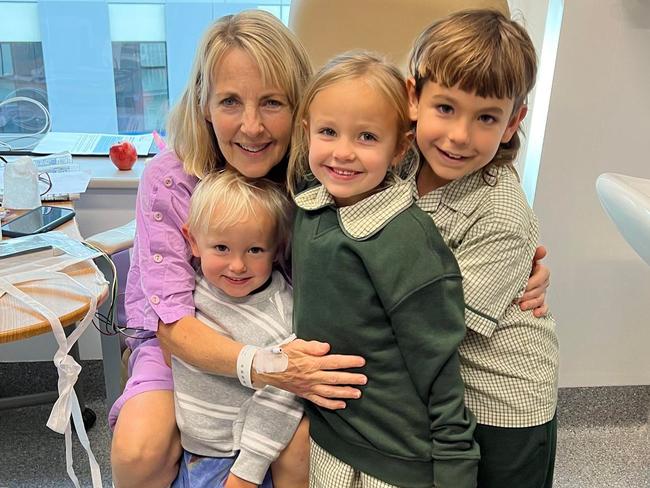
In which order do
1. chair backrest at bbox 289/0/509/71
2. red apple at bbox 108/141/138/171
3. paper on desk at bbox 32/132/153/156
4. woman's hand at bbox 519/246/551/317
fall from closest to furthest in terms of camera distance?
1. woman's hand at bbox 519/246/551/317
2. chair backrest at bbox 289/0/509/71
3. red apple at bbox 108/141/138/171
4. paper on desk at bbox 32/132/153/156

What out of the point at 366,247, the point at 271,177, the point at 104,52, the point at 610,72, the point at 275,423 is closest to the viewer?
the point at 366,247

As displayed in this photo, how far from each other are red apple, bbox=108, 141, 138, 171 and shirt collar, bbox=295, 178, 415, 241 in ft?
4.35

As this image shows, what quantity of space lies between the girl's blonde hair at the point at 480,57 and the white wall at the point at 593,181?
0.92 metres

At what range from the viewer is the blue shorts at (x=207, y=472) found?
1.20 metres

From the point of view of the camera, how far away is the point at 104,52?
2297 millimetres

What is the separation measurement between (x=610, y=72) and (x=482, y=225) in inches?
43.0

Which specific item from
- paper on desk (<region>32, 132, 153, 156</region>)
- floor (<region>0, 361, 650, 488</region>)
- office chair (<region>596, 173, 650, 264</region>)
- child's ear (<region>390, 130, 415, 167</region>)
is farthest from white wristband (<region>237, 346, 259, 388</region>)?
paper on desk (<region>32, 132, 153, 156</region>)

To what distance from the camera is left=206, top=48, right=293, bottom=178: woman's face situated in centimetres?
118

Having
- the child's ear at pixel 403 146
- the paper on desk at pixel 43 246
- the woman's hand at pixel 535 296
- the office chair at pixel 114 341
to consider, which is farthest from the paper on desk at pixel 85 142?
the woman's hand at pixel 535 296

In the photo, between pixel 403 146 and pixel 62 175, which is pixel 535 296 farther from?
pixel 62 175

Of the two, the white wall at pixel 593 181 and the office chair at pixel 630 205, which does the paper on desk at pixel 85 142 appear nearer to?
the white wall at pixel 593 181

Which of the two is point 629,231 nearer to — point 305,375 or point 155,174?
point 305,375

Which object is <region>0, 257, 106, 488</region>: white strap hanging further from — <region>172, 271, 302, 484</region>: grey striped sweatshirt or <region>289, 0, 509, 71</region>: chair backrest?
<region>289, 0, 509, 71</region>: chair backrest

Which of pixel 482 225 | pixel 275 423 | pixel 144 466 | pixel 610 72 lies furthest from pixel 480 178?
pixel 610 72
